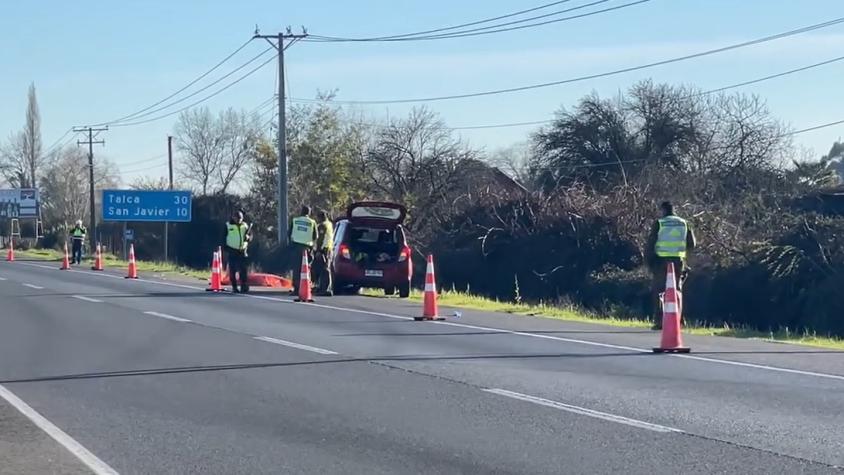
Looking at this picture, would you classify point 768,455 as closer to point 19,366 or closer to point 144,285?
point 19,366

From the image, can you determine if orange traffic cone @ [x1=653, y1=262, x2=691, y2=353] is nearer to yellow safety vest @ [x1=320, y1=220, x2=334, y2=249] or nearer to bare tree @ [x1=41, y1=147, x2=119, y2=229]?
yellow safety vest @ [x1=320, y1=220, x2=334, y2=249]

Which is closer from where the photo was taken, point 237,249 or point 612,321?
point 612,321

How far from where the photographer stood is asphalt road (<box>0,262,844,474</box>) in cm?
848

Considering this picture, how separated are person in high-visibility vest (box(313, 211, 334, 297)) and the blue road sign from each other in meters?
24.8

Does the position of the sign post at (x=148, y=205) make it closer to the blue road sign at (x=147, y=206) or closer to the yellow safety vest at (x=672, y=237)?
the blue road sign at (x=147, y=206)

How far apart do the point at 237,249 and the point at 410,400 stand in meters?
15.7

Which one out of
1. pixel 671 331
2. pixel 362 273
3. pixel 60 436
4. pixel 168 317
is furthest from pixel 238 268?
pixel 60 436

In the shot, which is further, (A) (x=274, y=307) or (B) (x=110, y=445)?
(A) (x=274, y=307)

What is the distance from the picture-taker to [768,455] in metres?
8.38

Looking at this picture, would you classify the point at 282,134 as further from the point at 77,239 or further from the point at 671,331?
the point at 671,331

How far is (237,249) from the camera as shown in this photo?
85.8ft

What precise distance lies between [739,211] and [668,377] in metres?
23.8

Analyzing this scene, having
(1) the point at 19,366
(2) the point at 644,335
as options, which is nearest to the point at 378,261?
(2) the point at 644,335

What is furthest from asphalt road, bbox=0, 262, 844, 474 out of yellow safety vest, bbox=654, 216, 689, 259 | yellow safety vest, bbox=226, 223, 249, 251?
yellow safety vest, bbox=226, 223, 249, 251
